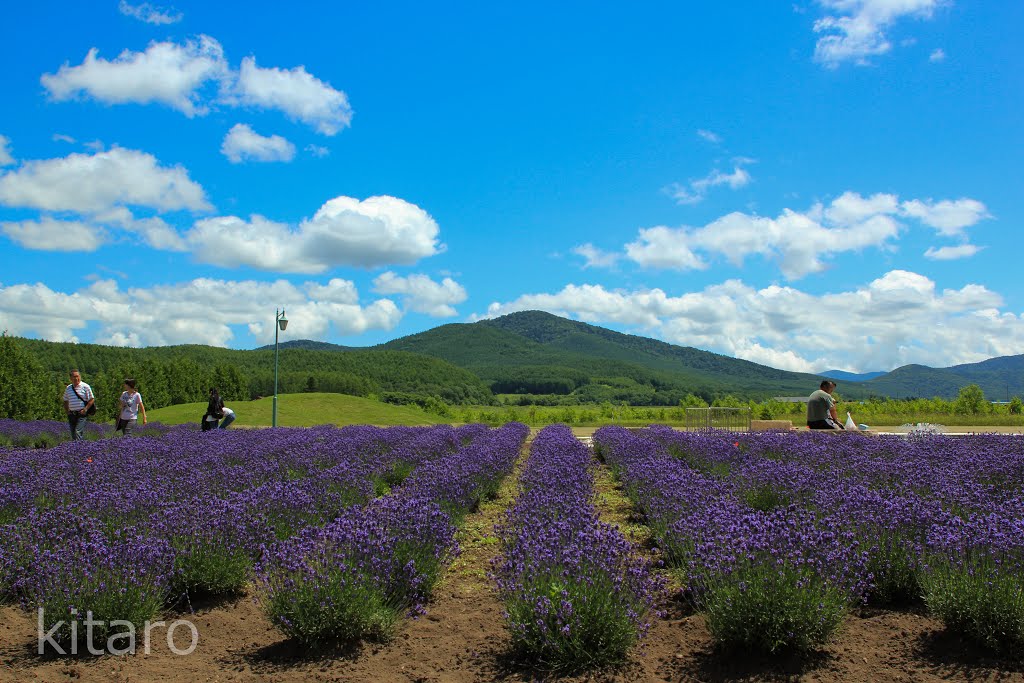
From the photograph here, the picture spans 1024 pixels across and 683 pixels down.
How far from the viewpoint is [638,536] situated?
6.19 metres

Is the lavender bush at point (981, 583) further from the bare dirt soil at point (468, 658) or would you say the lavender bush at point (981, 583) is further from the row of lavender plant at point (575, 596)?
the row of lavender plant at point (575, 596)

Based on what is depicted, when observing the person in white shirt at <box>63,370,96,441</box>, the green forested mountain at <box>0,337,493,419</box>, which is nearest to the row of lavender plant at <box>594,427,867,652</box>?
the person in white shirt at <box>63,370,96,441</box>

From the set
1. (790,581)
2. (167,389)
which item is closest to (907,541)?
(790,581)

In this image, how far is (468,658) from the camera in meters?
3.62

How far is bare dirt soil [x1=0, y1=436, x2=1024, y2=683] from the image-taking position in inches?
131

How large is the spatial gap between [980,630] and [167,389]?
60.7m

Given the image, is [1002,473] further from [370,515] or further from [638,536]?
[370,515]

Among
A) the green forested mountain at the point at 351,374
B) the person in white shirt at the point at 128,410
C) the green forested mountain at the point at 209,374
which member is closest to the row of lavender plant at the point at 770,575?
the person in white shirt at the point at 128,410

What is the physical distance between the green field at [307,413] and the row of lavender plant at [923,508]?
64.9ft

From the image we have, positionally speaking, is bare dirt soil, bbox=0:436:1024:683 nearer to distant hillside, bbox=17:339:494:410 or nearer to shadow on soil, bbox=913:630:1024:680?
shadow on soil, bbox=913:630:1024:680

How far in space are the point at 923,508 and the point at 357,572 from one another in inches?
143

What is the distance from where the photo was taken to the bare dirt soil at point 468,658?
10.9 ft

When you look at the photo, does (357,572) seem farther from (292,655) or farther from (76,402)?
(76,402)

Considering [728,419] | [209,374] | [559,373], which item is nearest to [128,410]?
[728,419]
